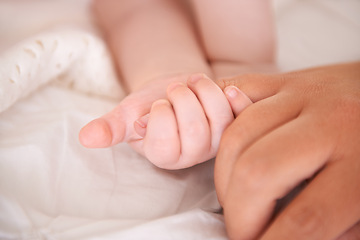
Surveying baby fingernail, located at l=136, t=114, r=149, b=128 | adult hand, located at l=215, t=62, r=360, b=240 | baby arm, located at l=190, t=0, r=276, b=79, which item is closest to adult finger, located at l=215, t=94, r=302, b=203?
adult hand, located at l=215, t=62, r=360, b=240

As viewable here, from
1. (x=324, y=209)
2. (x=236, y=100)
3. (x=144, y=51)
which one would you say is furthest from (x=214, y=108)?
(x=144, y=51)

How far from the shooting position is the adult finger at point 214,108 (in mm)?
402

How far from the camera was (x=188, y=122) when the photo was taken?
1.28 ft

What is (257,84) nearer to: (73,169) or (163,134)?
(163,134)

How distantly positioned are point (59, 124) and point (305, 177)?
1.22ft

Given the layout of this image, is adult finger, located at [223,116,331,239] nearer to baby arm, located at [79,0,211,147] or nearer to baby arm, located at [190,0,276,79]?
baby arm, located at [79,0,211,147]

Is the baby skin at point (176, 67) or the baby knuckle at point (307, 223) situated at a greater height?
the baby skin at point (176, 67)

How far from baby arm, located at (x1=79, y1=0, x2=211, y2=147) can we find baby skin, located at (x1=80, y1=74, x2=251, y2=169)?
0.03 metres

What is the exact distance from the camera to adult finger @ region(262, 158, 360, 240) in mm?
302

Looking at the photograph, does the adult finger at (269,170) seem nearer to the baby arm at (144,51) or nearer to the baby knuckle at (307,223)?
the baby knuckle at (307,223)

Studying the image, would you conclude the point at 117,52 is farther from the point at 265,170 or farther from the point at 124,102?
the point at 265,170

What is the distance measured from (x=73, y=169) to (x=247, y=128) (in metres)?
0.26

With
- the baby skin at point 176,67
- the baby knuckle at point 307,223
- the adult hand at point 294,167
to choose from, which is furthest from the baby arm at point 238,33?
the baby knuckle at point 307,223

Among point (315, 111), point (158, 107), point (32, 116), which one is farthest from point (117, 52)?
point (315, 111)
